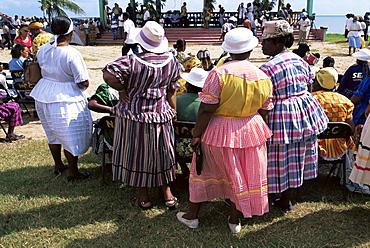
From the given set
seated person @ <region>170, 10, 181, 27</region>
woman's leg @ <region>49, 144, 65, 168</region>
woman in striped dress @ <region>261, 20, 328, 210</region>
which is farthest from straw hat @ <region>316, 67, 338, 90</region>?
seated person @ <region>170, 10, 181, 27</region>

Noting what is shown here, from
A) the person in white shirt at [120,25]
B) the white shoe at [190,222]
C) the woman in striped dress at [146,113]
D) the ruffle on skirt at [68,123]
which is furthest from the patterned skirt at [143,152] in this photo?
the person in white shirt at [120,25]

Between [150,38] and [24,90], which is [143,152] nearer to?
[150,38]

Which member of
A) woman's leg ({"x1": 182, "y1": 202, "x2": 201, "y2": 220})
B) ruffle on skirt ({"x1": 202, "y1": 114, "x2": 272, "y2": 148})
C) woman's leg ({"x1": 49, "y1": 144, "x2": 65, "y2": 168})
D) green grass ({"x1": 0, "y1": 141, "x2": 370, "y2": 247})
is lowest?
green grass ({"x1": 0, "y1": 141, "x2": 370, "y2": 247})

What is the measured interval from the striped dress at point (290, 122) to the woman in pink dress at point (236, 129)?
0.19m

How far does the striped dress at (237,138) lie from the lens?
2.82m

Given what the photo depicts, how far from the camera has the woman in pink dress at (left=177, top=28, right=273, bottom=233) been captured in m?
2.83

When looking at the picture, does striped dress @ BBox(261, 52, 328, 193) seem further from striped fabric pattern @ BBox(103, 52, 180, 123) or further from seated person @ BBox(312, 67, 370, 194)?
striped fabric pattern @ BBox(103, 52, 180, 123)

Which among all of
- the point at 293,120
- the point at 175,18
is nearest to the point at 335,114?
the point at 293,120

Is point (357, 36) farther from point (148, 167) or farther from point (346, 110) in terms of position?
point (148, 167)

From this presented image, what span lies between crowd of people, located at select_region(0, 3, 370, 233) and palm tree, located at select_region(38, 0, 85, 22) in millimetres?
23485

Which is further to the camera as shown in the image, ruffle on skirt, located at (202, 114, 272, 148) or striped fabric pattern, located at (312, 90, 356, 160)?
striped fabric pattern, located at (312, 90, 356, 160)

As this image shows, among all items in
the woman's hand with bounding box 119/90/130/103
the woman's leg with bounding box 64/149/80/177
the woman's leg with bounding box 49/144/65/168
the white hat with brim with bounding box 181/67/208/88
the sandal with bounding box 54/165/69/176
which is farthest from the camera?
the sandal with bounding box 54/165/69/176

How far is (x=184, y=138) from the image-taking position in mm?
3863

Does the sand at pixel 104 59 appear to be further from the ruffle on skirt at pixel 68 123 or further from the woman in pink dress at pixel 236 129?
the woman in pink dress at pixel 236 129
